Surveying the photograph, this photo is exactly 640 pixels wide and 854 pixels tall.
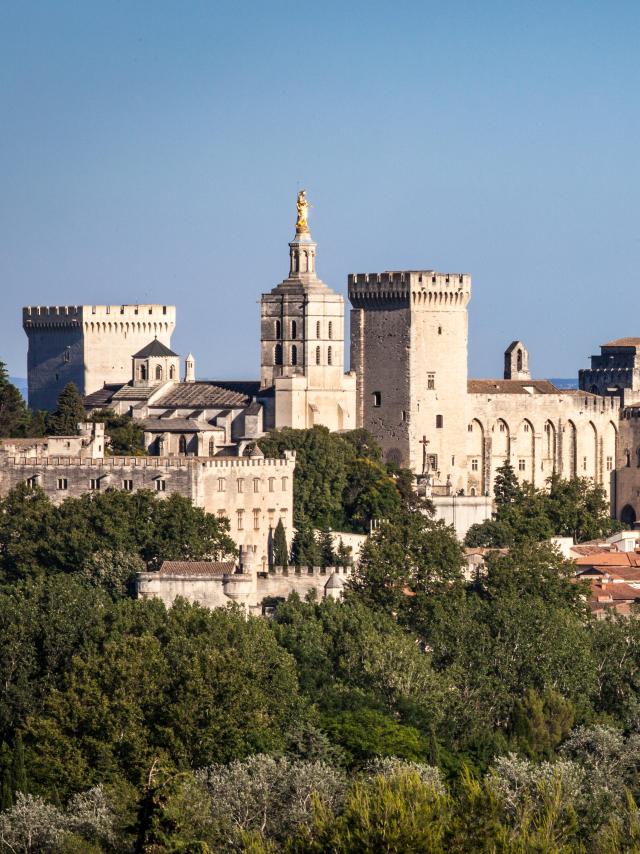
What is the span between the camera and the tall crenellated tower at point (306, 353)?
105125 mm

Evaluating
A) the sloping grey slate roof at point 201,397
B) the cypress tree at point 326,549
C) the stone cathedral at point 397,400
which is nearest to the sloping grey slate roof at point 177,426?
the stone cathedral at point 397,400

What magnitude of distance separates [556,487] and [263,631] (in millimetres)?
38503

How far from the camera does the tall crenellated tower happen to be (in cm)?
10512

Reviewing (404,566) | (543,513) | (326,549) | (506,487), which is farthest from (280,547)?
(506,487)

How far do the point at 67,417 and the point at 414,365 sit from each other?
43.6ft

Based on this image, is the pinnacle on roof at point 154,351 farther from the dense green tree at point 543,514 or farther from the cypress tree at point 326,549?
the cypress tree at point 326,549

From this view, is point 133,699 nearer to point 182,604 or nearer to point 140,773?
point 140,773

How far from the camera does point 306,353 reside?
107 m

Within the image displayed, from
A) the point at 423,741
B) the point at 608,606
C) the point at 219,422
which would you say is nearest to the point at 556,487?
the point at 219,422

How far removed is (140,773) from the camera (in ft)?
192

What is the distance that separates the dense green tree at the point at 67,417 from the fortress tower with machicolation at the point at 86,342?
16.9 meters

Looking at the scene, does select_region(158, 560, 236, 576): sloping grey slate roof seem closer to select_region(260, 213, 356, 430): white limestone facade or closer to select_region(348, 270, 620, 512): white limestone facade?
select_region(348, 270, 620, 512): white limestone facade

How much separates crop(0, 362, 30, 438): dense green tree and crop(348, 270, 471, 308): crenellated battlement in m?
13.1

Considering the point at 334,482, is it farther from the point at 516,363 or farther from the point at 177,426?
the point at 516,363
